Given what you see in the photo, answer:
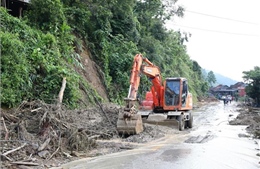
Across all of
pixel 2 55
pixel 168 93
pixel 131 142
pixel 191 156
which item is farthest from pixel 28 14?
pixel 191 156

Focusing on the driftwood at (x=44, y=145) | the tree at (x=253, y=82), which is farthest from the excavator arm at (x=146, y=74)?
the tree at (x=253, y=82)

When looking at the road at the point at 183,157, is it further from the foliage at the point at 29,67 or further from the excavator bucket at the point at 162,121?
the foliage at the point at 29,67

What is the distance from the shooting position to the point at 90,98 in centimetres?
1808

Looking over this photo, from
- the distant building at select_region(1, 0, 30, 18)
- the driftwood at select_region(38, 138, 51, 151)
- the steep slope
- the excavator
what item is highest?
the distant building at select_region(1, 0, 30, 18)

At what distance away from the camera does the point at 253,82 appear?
46469 mm

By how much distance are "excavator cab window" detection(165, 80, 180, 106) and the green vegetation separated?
168 inches

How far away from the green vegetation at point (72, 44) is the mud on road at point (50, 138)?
215cm

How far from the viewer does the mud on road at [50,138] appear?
828cm

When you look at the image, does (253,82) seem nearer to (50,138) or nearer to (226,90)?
(50,138)

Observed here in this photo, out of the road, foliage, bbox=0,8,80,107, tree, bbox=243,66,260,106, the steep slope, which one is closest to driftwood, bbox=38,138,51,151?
the road

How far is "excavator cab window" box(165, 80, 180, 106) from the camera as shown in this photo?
17000mm

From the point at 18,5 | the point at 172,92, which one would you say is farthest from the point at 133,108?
the point at 18,5

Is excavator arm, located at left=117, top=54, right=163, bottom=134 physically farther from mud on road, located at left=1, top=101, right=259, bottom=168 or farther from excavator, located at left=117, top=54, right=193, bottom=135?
mud on road, located at left=1, top=101, right=259, bottom=168

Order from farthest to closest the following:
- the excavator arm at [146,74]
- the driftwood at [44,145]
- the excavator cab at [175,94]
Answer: the excavator cab at [175,94]
the excavator arm at [146,74]
the driftwood at [44,145]
